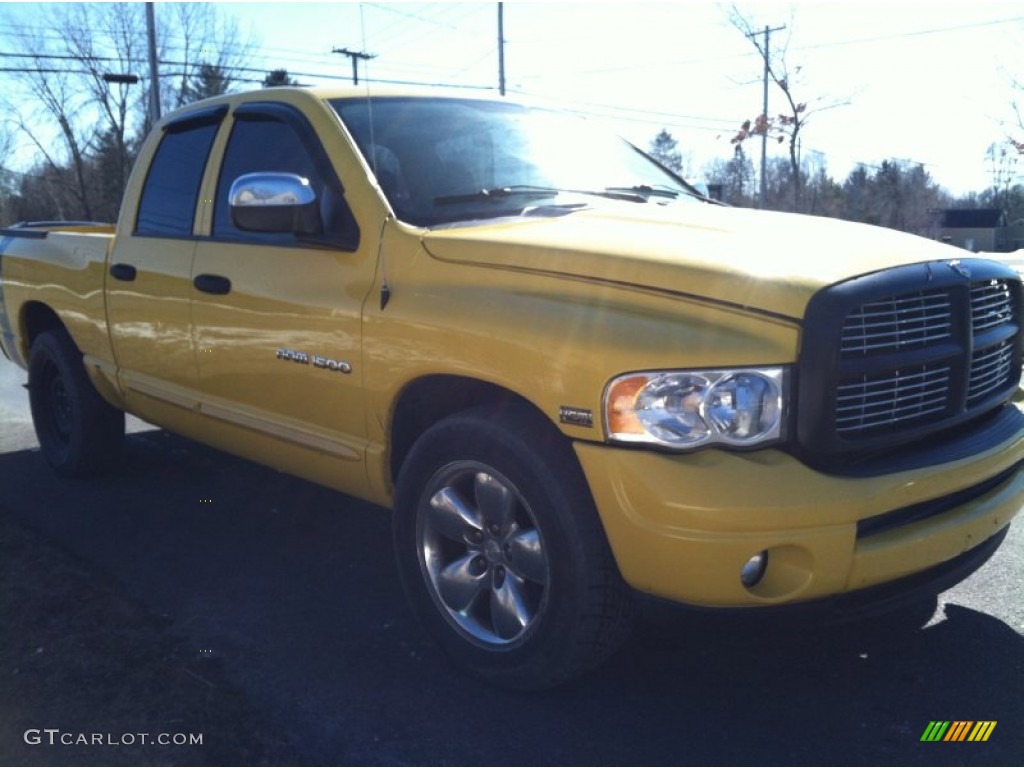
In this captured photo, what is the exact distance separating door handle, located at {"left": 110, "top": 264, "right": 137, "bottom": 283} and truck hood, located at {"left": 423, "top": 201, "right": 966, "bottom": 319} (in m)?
2.16

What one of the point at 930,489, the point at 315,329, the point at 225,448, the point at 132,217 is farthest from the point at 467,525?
the point at 132,217

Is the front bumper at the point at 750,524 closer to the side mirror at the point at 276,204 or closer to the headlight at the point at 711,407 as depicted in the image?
the headlight at the point at 711,407

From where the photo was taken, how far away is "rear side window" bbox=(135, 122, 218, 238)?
185 inches

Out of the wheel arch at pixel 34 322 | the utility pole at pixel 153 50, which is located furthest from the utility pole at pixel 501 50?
the wheel arch at pixel 34 322

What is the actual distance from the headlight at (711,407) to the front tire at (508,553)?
1.06 ft

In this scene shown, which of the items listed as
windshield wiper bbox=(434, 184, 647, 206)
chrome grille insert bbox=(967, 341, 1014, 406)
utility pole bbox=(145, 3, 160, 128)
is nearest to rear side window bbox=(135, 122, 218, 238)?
windshield wiper bbox=(434, 184, 647, 206)

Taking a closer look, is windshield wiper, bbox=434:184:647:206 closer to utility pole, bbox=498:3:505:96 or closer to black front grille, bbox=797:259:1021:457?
black front grille, bbox=797:259:1021:457

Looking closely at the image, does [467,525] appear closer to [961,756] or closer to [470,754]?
[470,754]

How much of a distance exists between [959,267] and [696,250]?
85cm

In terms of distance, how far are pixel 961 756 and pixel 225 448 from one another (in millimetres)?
3260

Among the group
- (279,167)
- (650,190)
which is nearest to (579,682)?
(650,190)

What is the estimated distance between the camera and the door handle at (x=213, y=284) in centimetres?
416

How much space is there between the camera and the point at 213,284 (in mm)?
4230

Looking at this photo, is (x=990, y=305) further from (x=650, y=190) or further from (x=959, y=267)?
(x=650, y=190)
